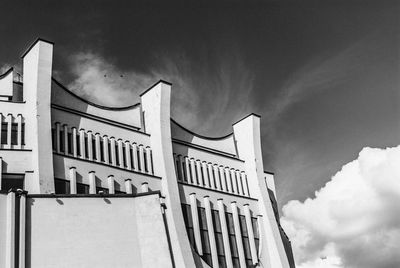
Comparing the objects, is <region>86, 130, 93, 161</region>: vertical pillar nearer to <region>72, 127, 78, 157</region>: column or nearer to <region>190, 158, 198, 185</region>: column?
<region>72, 127, 78, 157</region>: column

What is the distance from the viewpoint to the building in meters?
26.5

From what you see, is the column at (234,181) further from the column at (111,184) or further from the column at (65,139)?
the column at (65,139)

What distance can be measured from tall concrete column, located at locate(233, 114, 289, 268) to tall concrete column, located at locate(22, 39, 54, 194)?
1911 cm

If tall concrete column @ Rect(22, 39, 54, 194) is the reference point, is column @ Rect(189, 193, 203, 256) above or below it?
below

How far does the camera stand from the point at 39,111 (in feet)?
104

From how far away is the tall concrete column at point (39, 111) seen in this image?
99.2ft

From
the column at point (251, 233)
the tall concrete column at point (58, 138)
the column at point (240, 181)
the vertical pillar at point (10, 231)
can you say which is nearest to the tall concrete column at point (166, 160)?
the column at point (251, 233)

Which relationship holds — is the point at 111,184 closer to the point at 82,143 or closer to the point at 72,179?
the point at 72,179

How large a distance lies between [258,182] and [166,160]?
10.2 m

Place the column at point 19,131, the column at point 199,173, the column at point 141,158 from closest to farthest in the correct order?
1. the column at point 19,131
2. the column at point 141,158
3. the column at point 199,173

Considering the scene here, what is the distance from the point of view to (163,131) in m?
38.3

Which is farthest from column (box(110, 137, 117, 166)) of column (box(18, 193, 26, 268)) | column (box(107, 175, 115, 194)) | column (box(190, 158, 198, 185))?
column (box(18, 193, 26, 268))

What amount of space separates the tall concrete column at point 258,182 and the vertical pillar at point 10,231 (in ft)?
72.4

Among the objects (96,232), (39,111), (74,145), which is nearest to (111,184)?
(74,145)
